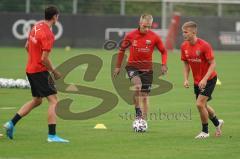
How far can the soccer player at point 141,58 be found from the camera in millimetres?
14891

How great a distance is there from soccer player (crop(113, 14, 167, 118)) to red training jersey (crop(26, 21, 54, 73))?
2.51m

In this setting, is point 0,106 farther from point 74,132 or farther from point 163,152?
point 163,152

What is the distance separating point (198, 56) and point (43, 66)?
2.63 metres

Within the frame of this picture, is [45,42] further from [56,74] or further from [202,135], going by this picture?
[202,135]

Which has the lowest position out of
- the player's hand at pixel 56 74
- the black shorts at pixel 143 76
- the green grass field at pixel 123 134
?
the green grass field at pixel 123 134

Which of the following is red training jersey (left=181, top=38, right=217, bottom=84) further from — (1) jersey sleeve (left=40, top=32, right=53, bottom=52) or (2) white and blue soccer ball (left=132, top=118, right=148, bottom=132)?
(1) jersey sleeve (left=40, top=32, right=53, bottom=52)

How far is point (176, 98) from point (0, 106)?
4952mm

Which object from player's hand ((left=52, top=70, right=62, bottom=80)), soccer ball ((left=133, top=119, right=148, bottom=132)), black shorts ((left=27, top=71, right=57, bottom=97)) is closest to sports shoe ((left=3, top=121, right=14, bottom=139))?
black shorts ((left=27, top=71, right=57, bottom=97))

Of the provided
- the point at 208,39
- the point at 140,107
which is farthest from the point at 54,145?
the point at 208,39

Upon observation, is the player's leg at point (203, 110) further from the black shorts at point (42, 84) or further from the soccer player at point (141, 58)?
the black shorts at point (42, 84)

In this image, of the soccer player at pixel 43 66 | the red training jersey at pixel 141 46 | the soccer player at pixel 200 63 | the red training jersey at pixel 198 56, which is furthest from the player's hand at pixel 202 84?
the soccer player at pixel 43 66

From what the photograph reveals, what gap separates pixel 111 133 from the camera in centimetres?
1416

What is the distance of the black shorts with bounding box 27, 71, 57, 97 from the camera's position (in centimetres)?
1291

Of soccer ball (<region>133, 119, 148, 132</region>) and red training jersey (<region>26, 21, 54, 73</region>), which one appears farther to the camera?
soccer ball (<region>133, 119, 148, 132</region>)
